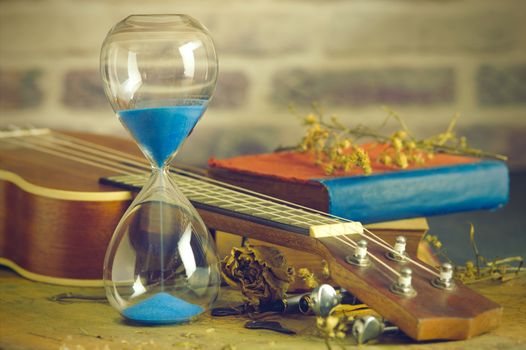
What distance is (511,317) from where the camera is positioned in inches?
42.5

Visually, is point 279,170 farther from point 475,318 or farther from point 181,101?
point 475,318

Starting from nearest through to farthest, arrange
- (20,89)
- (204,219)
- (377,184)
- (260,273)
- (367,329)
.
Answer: (367,329) → (260,273) → (204,219) → (377,184) → (20,89)

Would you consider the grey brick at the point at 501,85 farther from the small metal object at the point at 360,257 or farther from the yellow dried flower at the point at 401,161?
the small metal object at the point at 360,257

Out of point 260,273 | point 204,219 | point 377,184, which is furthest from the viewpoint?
point 377,184

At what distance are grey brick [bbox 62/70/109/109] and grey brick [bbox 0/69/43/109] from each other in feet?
0.23

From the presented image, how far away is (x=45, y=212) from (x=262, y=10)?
1.18 metres

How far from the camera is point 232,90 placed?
235 centimetres

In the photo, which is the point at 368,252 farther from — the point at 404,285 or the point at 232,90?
the point at 232,90

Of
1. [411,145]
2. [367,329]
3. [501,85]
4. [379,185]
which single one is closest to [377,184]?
[379,185]

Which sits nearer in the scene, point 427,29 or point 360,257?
point 360,257

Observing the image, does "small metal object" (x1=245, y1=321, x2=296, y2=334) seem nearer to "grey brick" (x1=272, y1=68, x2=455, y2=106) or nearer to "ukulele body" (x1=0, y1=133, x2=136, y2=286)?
"ukulele body" (x1=0, y1=133, x2=136, y2=286)

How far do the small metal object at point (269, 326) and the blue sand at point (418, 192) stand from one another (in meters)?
0.23

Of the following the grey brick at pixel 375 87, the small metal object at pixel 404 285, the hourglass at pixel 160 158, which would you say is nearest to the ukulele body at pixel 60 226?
the hourglass at pixel 160 158

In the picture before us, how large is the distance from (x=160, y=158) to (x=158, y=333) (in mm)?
192
